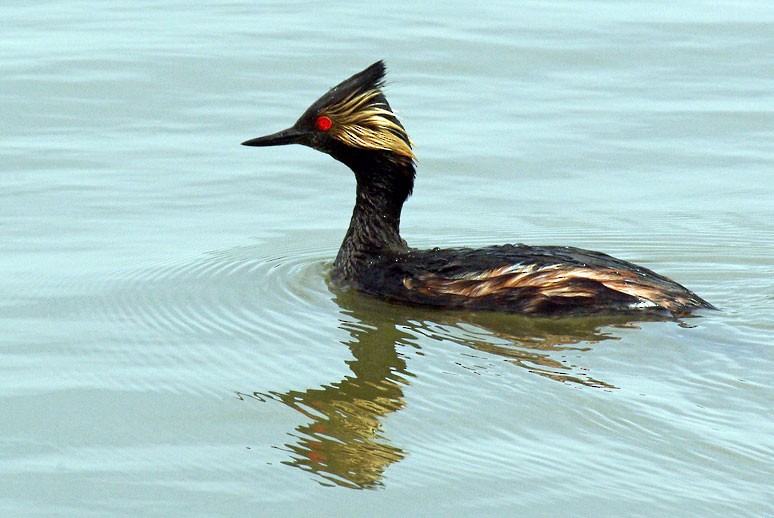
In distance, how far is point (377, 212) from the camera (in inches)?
388

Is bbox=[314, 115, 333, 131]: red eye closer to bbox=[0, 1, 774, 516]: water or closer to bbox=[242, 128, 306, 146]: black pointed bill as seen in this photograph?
bbox=[242, 128, 306, 146]: black pointed bill

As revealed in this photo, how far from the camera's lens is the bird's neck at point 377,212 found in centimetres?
977

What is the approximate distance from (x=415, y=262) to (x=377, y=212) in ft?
2.12

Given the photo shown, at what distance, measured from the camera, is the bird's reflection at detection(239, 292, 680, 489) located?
21.6 feet

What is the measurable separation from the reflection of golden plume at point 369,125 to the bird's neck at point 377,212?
0.15 m

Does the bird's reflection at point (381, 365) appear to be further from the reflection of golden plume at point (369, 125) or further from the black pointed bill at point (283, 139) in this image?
the black pointed bill at point (283, 139)

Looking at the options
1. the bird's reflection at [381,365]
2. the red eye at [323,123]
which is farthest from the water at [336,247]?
the red eye at [323,123]

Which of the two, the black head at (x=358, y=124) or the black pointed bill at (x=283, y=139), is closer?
the black head at (x=358, y=124)

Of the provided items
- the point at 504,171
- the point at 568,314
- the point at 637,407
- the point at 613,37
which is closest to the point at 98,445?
the point at 637,407

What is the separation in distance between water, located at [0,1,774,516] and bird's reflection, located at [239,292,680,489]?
2 centimetres

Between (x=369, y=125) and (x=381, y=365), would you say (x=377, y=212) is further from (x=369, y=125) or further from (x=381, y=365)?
(x=381, y=365)

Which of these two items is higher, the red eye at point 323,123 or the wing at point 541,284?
the red eye at point 323,123

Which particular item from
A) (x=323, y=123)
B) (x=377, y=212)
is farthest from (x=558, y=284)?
(x=323, y=123)

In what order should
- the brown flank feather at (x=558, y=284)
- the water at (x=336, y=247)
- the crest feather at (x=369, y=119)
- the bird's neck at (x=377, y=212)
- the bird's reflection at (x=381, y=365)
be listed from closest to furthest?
the water at (x=336, y=247), the bird's reflection at (x=381, y=365), the brown flank feather at (x=558, y=284), the crest feather at (x=369, y=119), the bird's neck at (x=377, y=212)
